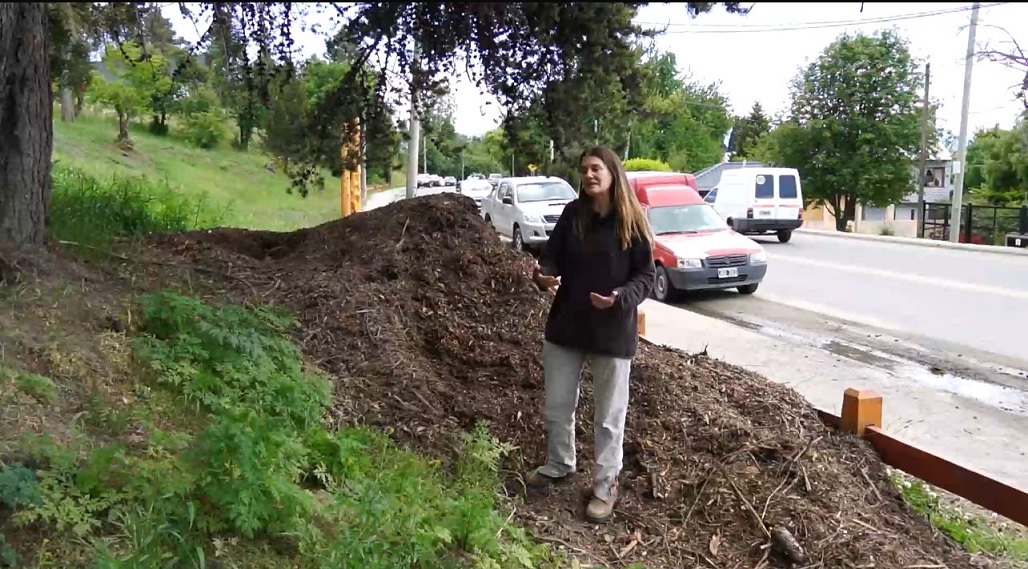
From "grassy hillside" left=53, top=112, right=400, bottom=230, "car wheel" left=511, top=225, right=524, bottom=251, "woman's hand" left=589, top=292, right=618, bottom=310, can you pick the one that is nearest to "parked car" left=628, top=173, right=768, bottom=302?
"car wheel" left=511, top=225, right=524, bottom=251

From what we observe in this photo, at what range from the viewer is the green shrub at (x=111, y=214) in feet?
20.2

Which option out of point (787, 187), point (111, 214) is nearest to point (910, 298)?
point (111, 214)

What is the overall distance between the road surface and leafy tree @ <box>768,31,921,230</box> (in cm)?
2195

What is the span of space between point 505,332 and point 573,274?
1.55 m

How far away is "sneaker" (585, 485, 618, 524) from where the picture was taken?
3709 mm

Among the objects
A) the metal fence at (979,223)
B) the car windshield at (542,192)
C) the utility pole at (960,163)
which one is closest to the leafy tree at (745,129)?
the metal fence at (979,223)

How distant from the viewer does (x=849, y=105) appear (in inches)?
1577

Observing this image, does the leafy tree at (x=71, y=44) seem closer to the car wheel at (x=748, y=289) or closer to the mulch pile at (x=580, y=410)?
the mulch pile at (x=580, y=410)

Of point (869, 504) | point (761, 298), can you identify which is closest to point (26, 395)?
point (869, 504)

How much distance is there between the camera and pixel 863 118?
1587 inches

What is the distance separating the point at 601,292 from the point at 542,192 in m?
16.9

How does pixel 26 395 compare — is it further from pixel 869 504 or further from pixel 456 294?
pixel 869 504

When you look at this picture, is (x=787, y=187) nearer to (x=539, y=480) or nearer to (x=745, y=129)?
(x=539, y=480)

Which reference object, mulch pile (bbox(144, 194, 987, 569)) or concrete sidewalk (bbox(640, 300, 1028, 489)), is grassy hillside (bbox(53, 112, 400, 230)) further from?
mulch pile (bbox(144, 194, 987, 569))
